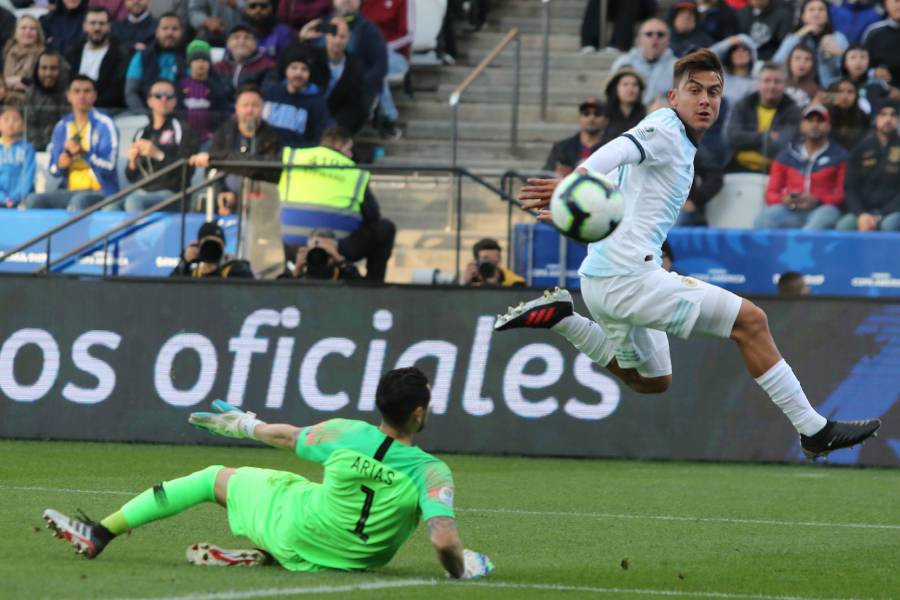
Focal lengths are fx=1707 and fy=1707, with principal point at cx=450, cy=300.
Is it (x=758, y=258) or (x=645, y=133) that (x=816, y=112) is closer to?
(x=758, y=258)

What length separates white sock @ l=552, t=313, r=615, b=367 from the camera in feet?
31.2

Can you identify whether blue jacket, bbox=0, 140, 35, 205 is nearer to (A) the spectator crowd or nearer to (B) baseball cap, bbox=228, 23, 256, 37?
(B) baseball cap, bbox=228, 23, 256, 37

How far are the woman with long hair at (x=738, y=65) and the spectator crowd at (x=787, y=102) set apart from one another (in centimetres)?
2

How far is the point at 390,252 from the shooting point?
1612 centimetres

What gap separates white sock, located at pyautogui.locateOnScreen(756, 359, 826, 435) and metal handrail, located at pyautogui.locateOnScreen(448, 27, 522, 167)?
1047cm

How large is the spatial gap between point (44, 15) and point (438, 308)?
887cm

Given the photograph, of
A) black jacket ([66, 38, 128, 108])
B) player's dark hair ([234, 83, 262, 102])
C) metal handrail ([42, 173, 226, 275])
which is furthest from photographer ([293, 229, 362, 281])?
black jacket ([66, 38, 128, 108])

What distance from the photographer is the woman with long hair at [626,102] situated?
1783cm

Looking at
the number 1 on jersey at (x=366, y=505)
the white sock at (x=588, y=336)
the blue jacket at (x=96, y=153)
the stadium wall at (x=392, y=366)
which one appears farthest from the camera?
the blue jacket at (x=96, y=153)

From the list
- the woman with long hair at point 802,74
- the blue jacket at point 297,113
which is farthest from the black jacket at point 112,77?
the woman with long hair at point 802,74

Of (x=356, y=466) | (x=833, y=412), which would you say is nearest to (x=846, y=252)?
(x=833, y=412)

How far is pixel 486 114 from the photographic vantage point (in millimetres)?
20547

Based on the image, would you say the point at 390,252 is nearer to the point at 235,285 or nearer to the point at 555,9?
the point at 235,285

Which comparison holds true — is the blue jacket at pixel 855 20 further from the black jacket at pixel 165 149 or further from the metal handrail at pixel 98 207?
the metal handrail at pixel 98 207
